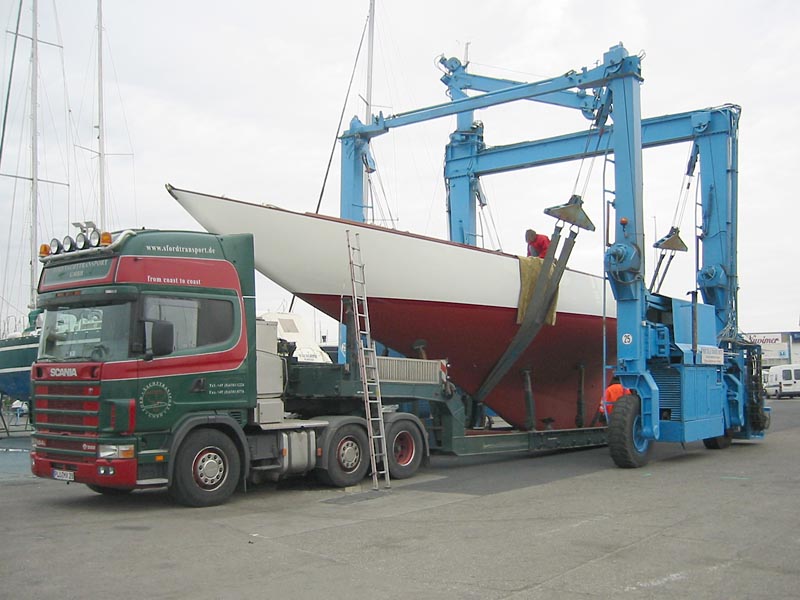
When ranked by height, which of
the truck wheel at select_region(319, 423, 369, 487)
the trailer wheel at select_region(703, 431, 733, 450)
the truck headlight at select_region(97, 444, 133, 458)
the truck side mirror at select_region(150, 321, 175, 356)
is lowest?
the trailer wheel at select_region(703, 431, 733, 450)

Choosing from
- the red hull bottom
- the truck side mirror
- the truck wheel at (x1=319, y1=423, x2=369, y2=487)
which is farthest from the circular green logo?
the red hull bottom

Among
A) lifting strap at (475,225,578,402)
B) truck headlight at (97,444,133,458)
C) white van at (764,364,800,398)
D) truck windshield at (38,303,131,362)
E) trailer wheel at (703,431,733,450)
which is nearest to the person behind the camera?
truck headlight at (97,444,133,458)

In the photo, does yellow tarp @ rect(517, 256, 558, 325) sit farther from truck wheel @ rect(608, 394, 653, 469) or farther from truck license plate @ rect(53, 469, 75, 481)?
truck license plate @ rect(53, 469, 75, 481)

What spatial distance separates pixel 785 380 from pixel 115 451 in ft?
125

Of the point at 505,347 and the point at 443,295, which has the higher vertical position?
the point at 443,295

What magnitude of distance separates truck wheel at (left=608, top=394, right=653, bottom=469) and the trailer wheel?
3.21m

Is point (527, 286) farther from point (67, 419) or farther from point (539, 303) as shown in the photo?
point (67, 419)

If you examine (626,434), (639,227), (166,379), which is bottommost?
(626,434)

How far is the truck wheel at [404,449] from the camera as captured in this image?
9.88 metres

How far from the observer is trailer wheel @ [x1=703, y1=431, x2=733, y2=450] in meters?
13.3

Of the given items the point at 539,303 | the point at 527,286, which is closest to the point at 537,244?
the point at 527,286

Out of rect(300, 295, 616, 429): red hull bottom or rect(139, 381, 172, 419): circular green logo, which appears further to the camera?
rect(300, 295, 616, 429): red hull bottom

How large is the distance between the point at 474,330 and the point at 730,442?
5153mm

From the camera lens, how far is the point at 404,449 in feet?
33.5
